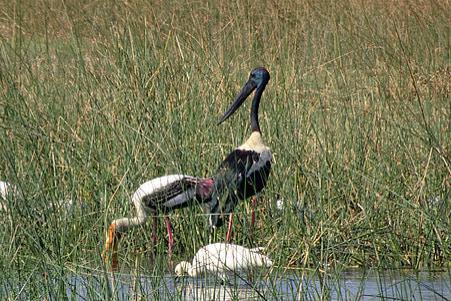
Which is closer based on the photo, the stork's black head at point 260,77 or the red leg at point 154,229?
the red leg at point 154,229

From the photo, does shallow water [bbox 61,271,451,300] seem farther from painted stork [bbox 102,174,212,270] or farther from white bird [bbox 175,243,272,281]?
painted stork [bbox 102,174,212,270]

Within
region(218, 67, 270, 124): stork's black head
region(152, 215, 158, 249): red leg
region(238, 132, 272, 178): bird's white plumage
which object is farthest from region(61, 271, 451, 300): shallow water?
region(218, 67, 270, 124): stork's black head

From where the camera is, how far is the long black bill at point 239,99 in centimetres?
652

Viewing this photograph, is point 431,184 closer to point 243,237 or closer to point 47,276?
point 243,237

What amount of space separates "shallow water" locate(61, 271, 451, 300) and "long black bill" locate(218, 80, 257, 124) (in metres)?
1.40

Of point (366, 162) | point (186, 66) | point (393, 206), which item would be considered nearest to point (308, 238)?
point (393, 206)

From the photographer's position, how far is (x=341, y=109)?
6.68 meters

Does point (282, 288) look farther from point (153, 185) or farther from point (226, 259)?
point (153, 185)

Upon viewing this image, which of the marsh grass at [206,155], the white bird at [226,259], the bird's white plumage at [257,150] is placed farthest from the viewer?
the bird's white plumage at [257,150]

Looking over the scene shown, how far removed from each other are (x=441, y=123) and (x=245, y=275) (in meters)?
1.67

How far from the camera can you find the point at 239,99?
22.0 ft

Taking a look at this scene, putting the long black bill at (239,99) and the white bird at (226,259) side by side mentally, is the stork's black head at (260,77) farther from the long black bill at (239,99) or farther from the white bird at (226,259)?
the white bird at (226,259)

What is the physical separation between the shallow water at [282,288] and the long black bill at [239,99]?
140 centimetres

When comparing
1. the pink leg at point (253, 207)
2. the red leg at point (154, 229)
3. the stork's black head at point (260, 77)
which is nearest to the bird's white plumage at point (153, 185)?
the red leg at point (154, 229)
